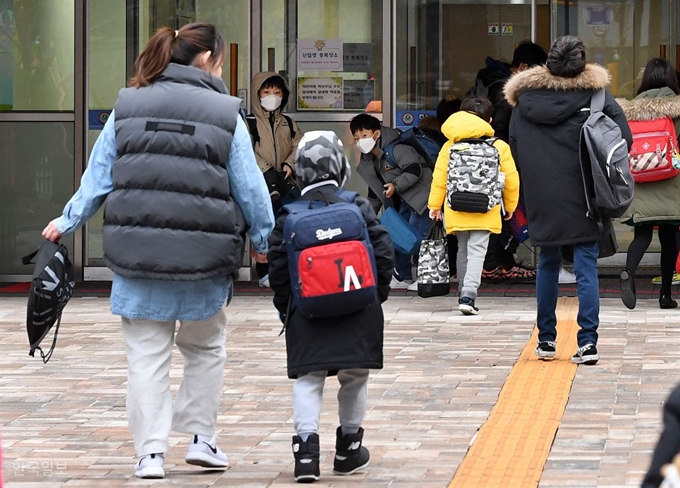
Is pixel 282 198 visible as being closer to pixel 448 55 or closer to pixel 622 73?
pixel 448 55

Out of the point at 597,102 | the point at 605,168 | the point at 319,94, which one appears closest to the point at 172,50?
the point at 605,168

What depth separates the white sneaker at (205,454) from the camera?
5.57m

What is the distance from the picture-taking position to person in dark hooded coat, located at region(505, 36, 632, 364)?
8.04 metres

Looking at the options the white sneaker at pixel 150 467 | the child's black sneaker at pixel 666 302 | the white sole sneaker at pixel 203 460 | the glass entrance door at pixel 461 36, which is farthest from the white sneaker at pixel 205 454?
the glass entrance door at pixel 461 36

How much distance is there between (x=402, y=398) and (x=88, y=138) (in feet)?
21.2

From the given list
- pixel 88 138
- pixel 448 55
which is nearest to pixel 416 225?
pixel 448 55

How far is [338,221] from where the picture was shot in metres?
5.39

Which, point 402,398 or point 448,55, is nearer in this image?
point 402,398

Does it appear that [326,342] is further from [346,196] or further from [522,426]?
[522,426]

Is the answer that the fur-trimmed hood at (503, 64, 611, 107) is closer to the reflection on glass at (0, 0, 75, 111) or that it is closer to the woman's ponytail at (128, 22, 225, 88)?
the woman's ponytail at (128, 22, 225, 88)

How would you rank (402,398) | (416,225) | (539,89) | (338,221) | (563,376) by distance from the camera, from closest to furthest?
(338,221), (402,398), (563,376), (539,89), (416,225)

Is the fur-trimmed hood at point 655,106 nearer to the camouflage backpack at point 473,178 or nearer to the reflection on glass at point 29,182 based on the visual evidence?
the camouflage backpack at point 473,178

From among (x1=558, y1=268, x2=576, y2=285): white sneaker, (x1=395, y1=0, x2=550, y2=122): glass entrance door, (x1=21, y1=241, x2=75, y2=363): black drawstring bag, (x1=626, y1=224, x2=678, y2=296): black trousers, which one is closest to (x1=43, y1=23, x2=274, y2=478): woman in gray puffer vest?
(x1=21, y1=241, x2=75, y2=363): black drawstring bag

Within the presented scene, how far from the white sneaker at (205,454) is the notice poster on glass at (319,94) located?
754 cm
